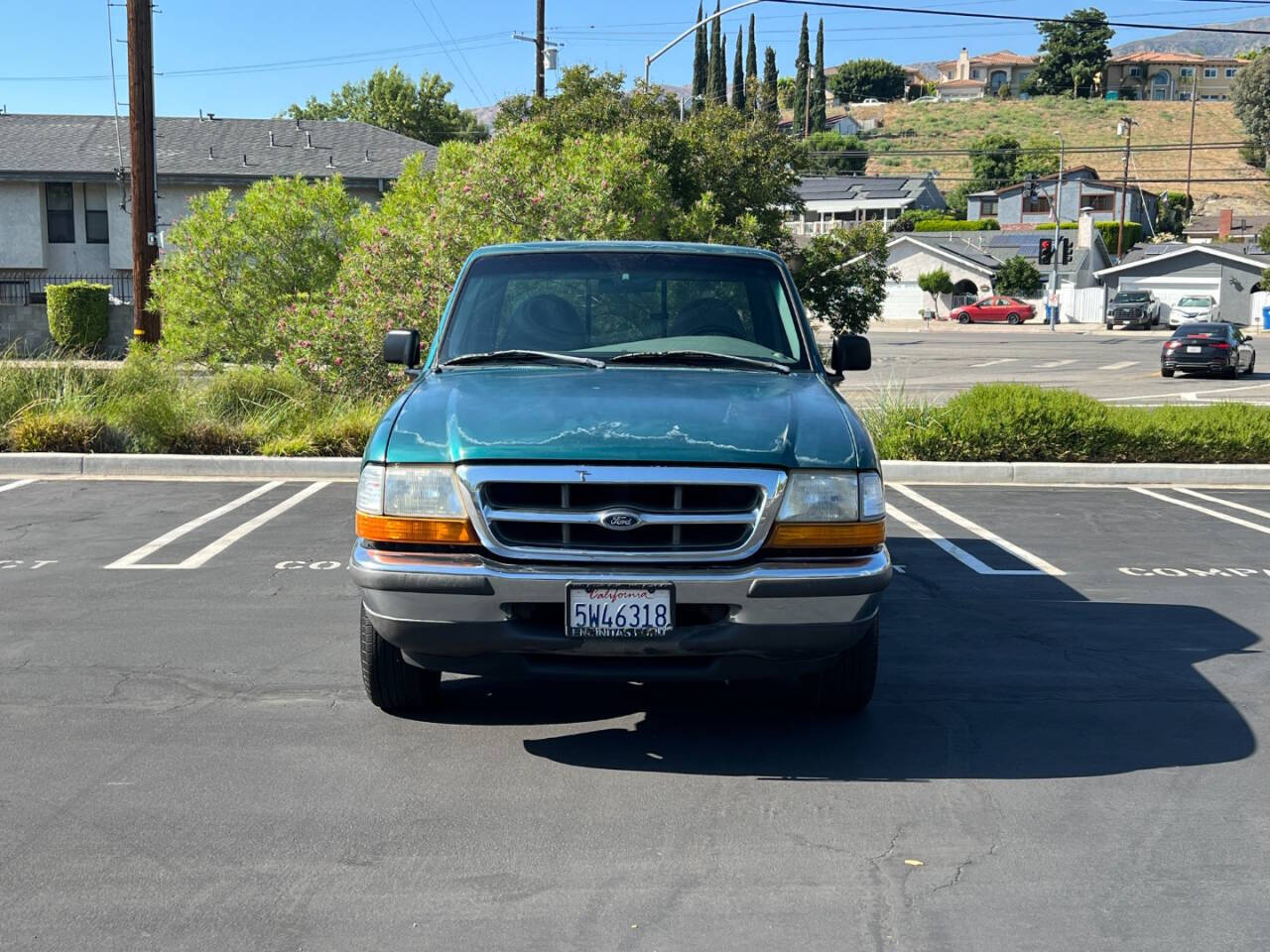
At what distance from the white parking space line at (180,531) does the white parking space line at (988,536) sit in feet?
18.8

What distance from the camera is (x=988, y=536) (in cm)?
1054

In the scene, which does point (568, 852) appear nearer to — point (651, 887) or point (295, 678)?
point (651, 887)

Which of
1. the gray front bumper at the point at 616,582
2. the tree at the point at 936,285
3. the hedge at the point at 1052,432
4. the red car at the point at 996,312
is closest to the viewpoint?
the gray front bumper at the point at 616,582

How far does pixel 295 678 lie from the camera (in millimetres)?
6332

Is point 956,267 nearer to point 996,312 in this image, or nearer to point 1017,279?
point 1017,279

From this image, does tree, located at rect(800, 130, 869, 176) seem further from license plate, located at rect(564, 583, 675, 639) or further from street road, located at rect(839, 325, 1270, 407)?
license plate, located at rect(564, 583, 675, 639)

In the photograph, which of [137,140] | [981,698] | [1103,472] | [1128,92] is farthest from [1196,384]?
[1128,92]

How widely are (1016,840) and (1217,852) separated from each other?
0.65m

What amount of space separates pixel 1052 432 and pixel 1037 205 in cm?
9516

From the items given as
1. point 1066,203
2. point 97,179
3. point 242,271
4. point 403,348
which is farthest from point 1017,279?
point 403,348

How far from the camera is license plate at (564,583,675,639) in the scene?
4.85m

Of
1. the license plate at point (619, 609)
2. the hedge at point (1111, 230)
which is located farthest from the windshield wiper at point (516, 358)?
the hedge at point (1111, 230)

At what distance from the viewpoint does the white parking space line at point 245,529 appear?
9203mm

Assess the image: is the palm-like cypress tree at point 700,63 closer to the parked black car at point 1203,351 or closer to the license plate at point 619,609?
the parked black car at point 1203,351
